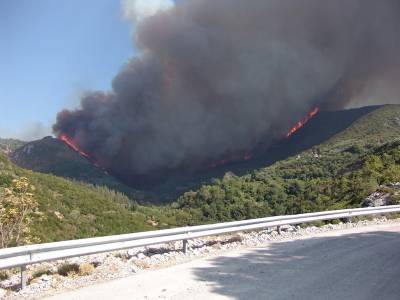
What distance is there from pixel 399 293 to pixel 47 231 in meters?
32.2

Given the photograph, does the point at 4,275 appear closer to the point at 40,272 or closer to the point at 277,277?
the point at 40,272

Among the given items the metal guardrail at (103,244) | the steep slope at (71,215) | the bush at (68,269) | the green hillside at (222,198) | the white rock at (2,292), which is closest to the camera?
the white rock at (2,292)

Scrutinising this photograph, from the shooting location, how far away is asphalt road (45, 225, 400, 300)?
277 inches

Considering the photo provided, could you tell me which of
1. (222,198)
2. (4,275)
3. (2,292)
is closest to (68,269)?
(4,275)

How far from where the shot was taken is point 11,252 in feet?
24.8

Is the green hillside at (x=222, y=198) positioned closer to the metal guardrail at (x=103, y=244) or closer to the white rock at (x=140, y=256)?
the metal guardrail at (x=103, y=244)

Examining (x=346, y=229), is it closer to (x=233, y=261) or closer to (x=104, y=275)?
(x=233, y=261)

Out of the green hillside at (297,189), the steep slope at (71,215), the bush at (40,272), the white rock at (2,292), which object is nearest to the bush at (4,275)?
the bush at (40,272)

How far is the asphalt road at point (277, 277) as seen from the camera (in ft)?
23.1

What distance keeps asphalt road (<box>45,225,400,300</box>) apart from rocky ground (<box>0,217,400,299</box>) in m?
0.54

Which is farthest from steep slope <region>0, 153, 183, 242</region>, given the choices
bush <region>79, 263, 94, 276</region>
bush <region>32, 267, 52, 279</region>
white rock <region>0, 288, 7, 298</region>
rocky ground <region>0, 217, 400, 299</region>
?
white rock <region>0, 288, 7, 298</region>

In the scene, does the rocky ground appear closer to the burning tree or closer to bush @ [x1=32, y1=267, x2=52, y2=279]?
bush @ [x1=32, y1=267, x2=52, y2=279]

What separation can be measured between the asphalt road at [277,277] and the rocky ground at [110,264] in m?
0.54

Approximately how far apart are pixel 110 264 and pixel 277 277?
11.3 feet
